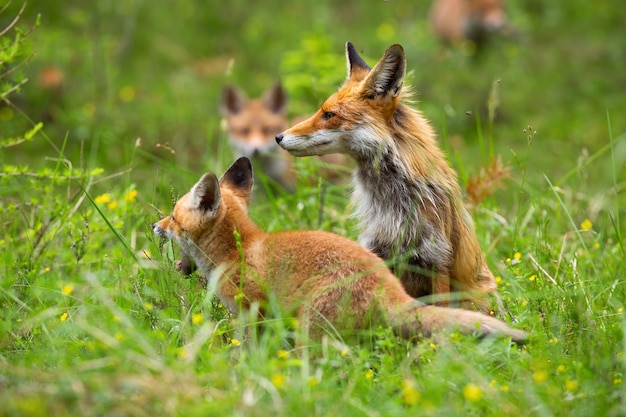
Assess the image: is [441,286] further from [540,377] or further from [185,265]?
[185,265]

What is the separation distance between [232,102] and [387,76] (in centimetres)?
669

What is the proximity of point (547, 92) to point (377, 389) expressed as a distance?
10.1m

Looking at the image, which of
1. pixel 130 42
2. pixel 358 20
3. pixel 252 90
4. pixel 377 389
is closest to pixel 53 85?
pixel 130 42

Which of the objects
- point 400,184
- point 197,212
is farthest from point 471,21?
point 197,212

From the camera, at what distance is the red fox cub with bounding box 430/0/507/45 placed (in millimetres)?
14766

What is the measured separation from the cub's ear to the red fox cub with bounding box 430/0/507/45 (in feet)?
33.0

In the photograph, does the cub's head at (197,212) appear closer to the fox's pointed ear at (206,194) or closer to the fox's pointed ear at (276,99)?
the fox's pointed ear at (206,194)

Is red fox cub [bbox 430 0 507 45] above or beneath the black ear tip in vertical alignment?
above

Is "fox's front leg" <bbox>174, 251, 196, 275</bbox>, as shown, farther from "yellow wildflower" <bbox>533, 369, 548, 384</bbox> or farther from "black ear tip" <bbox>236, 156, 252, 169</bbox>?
"yellow wildflower" <bbox>533, 369, 548, 384</bbox>

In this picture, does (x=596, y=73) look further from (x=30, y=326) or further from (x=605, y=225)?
(x=30, y=326)

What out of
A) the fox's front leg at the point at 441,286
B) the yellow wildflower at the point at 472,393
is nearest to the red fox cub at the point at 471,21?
the fox's front leg at the point at 441,286

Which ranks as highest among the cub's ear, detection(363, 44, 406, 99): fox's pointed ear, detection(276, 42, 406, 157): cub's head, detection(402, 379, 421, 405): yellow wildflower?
detection(363, 44, 406, 99): fox's pointed ear

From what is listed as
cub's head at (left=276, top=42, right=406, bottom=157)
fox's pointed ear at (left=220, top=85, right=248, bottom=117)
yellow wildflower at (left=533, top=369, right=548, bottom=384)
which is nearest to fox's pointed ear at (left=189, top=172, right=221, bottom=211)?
cub's head at (left=276, top=42, right=406, bottom=157)

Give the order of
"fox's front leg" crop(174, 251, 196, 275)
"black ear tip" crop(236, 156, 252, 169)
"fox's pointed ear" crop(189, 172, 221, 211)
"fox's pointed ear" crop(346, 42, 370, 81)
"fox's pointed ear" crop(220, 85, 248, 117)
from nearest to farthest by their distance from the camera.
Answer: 1. "fox's pointed ear" crop(189, 172, 221, 211)
2. "fox's front leg" crop(174, 251, 196, 275)
3. "black ear tip" crop(236, 156, 252, 169)
4. "fox's pointed ear" crop(346, 42, 370, 81)
5. "fox's pointed ear" crop(220, 85, 248, 117)
